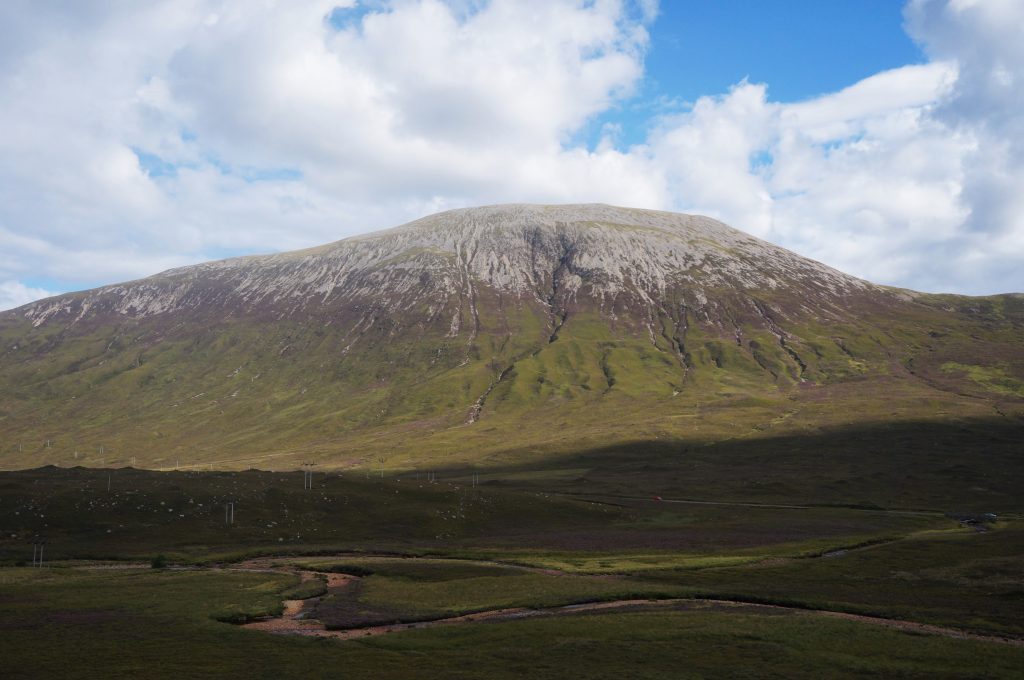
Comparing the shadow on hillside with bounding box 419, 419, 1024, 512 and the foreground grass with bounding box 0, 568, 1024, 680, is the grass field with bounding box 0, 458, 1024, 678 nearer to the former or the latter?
the foreground grass with bounding box 0, 568, 1024, 680

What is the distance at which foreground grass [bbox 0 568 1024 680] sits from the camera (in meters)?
36.5

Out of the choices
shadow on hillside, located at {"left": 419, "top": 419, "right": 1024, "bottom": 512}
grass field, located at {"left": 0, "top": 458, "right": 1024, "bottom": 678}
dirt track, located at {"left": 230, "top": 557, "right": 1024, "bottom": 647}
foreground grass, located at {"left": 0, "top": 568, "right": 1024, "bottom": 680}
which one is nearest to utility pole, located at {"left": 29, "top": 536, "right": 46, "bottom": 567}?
grass field, located at {"left": 0, "top": 458, "right": 1024, "bottom": 678}

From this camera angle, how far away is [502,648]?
4181 centimetres

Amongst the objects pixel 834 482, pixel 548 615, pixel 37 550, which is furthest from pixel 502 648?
pixel 834 482

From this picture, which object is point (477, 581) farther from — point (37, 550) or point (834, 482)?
point (834, 482)

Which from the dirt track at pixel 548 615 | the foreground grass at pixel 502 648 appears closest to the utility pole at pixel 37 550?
the foreground grass at pixel 502 648

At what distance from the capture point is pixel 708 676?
35438 mm

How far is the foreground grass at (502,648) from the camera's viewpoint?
36500mm

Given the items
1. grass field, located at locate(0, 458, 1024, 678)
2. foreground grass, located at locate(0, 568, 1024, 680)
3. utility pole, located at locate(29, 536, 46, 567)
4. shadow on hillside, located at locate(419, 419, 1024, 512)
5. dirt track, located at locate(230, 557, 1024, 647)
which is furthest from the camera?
shadow on hillside, located at locate(419, 419, 1024, 512)

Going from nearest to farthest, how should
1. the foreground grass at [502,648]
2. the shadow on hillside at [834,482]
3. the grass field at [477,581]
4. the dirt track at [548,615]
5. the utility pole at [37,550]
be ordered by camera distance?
the foreground grass at [502,648] < the grass field at [477,581] < the dirt track at [548,615] < the utility pole at [37,550] < the shadow on hillside at [834,482]

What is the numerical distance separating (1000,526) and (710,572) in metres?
74.2

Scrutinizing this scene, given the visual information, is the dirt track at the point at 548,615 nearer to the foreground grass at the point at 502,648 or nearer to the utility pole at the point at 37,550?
the foreground grass at the point at 502,648

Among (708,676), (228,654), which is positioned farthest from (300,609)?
(708,676)

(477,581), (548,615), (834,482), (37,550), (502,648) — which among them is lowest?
(834,482)
